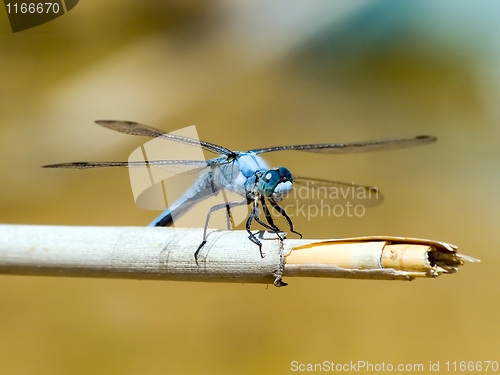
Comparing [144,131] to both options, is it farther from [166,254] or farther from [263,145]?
[263,145]

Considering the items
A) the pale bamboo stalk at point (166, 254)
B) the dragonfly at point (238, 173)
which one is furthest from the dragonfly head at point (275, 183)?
the pale bamboo stalk at point (166, 254)

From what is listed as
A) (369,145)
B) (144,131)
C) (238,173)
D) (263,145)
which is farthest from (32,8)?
(369,145)

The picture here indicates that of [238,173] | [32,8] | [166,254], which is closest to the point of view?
[166,254]

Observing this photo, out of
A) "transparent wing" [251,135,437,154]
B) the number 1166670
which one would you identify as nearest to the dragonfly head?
"transparent wing" [251,135,437,154]

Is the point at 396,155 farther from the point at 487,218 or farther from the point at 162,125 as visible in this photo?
the point at 162,125

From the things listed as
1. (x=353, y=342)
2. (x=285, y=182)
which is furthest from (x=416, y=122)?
(x=285, y=182)

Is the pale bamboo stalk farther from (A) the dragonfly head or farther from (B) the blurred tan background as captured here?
(B) the blurred tan background
